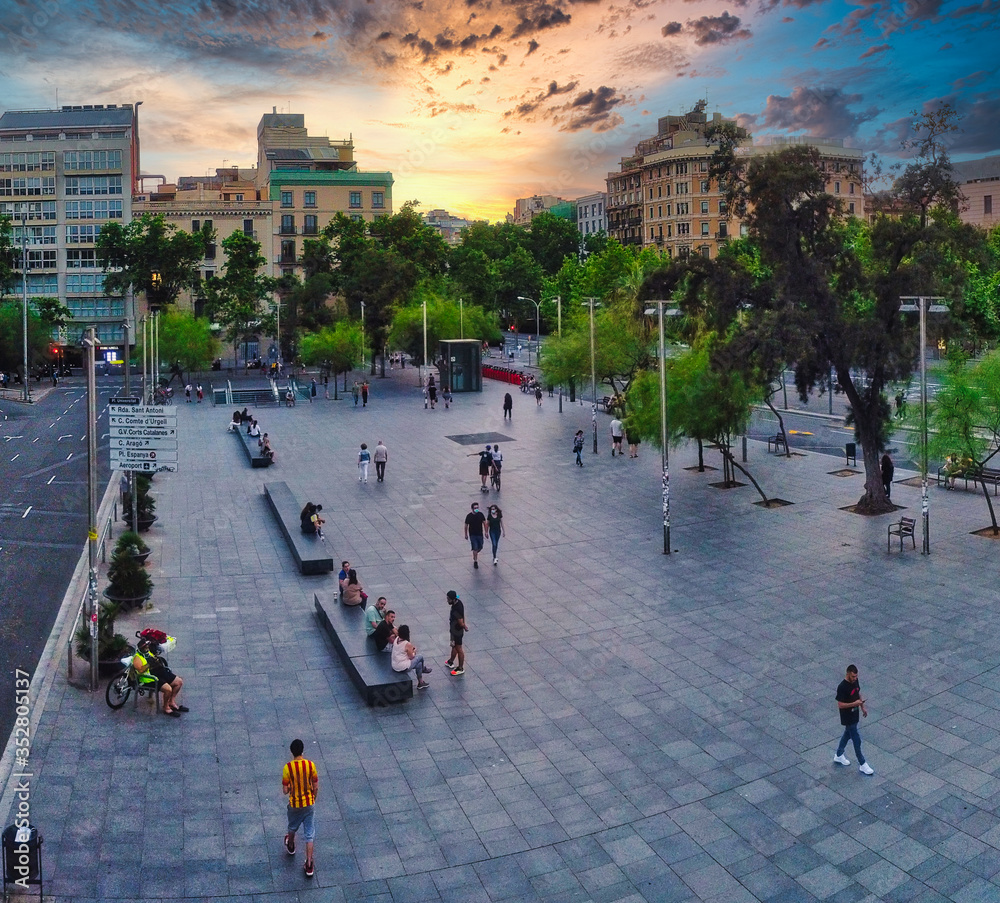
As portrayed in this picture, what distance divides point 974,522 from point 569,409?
30.3 meters

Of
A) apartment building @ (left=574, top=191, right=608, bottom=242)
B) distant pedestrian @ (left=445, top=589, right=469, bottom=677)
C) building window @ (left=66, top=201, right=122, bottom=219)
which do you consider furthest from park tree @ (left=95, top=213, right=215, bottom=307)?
apartment building @ (left=574, top=191, right=608, bottom=242)

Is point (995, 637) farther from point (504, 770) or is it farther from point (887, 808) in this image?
point (504, 770)

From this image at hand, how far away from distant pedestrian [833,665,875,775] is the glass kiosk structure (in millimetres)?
52991

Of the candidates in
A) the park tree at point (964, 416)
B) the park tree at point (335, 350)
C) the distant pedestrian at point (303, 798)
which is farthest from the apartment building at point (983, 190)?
the distant pedestrian at point (303, 798)

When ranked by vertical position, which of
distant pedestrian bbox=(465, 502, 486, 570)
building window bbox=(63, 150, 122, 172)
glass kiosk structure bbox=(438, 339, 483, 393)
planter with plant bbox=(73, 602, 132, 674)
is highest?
building window bbox=(63, 150, 122, 172)

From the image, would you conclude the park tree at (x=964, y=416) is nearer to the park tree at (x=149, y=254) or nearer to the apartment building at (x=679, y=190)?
the park tree at (x=149, y=254)

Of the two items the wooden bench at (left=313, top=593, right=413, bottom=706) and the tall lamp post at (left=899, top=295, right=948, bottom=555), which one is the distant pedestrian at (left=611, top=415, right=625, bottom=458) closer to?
the tall lamp post at (left=899, top=295, right=948, bottom=555)

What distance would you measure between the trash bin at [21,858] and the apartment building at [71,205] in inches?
3933

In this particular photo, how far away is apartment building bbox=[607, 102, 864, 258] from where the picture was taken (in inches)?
4668

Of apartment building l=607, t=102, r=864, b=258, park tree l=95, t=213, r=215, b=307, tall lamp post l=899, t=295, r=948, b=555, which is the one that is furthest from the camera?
apartment building l=607, t=102, r=864, b=258

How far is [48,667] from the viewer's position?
16.8 meters

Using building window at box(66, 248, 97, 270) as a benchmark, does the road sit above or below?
below

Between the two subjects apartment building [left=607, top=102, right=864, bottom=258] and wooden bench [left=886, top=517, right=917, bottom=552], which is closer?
wooden bench [left=886, top=517, right=917, bottom=552]

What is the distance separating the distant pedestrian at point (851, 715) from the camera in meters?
13.1
